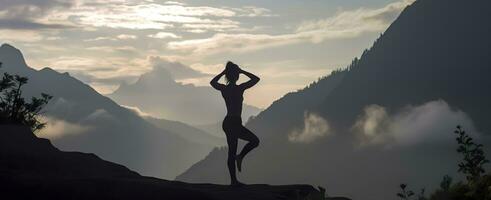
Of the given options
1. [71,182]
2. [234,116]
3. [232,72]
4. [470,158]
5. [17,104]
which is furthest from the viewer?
[17,104]

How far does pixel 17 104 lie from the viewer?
895 inches

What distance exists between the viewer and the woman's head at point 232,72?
16297mm

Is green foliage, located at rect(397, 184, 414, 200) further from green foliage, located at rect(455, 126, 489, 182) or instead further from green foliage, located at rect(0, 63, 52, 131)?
green foliage, located at rect(0, 63, 52, 131)

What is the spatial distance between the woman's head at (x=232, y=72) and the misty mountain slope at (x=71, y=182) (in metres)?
2.80

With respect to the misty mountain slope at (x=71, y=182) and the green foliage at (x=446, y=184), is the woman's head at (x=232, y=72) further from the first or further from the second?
the green foliage at (x=446, y=184)

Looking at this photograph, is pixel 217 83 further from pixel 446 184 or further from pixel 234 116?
pixel 446 184

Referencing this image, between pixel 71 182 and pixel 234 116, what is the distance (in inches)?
195

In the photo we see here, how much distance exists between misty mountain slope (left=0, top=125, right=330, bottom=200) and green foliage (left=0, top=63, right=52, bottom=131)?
491 cm

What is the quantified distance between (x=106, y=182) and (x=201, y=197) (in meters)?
1.92

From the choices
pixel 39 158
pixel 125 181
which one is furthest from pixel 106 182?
pixel 39 158

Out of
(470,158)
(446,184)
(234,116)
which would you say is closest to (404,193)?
(446,184)

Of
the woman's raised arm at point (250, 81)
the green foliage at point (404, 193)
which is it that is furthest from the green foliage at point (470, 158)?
the woman's raised arm at point (250, 81)

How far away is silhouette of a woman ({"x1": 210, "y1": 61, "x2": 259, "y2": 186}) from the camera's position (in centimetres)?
1579

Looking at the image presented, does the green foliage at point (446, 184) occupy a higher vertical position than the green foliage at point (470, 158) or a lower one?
lower
